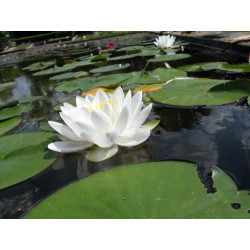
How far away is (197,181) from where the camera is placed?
31.0 inches

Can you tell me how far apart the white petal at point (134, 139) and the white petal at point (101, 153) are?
36mm

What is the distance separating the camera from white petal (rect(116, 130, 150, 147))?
1000 mm

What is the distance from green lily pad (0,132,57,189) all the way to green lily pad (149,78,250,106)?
2.47 ft

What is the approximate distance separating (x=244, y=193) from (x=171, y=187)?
206 mm

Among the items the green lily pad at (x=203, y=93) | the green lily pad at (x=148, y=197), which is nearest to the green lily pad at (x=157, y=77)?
the green lily pad at (x=203, y=93)

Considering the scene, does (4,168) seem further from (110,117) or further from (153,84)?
(153,84)

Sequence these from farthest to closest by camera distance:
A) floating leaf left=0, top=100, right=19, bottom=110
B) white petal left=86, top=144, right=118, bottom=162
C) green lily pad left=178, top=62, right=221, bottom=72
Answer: green lily pad left=178, top=62, right=221, bottom=72
floating leaf left=0, top=100, right=19, bottom=110
white petal left=86, top=144, right=118, bottom=162

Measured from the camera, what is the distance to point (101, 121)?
0.95 metres

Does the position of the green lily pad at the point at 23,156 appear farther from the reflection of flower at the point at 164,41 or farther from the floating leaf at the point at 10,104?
the reflection of flower at the point at 164,41

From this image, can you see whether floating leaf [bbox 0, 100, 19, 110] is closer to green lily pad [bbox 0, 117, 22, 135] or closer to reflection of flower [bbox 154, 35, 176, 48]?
green lily pad [bbox 0, 117, 22, 135]

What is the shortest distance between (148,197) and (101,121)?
0.34m

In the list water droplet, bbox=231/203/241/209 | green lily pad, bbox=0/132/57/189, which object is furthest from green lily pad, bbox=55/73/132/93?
water droplet, bbox=231/203/241/209

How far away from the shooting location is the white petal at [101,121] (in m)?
0.92

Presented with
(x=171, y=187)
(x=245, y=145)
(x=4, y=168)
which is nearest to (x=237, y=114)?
(x=245, y=145)
